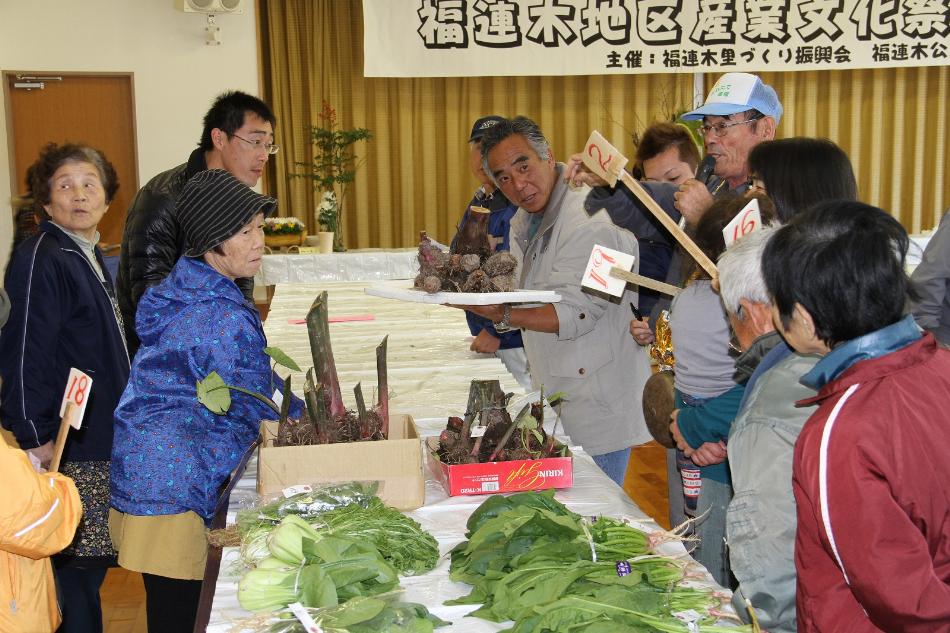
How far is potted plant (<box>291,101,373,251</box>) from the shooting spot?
20.3 feet

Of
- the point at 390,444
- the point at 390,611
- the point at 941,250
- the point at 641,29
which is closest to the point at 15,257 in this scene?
the point at 390,444

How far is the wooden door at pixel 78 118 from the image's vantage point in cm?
659

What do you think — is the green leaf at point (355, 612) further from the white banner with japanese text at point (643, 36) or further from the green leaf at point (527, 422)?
the white banner with japanese text at point (643, 36)

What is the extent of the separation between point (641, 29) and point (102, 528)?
6.12 metres

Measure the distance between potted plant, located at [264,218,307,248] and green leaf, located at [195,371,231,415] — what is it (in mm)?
4300

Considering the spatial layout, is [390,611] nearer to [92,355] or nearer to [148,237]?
[92,355]

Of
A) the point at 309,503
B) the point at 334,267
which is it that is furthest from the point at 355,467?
the point at 334,267

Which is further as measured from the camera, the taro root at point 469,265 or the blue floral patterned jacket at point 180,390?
the taro root at point 469,265

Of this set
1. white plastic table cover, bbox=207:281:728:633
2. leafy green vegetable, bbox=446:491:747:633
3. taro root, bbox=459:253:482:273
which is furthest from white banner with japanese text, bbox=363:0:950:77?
leafy green vegetable, bbox=446:491:747:633

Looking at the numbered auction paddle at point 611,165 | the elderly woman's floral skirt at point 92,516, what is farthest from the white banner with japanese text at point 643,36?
the numbered auction paddle at point 611,165

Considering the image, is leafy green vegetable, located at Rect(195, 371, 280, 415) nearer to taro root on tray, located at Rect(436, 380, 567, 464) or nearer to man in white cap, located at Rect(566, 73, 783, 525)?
taro root on tray, located at Rect(436, 380, 567, 464)

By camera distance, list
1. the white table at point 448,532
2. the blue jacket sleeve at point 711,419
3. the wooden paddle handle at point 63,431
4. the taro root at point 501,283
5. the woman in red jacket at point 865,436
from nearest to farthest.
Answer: the woman in red jacket at point 865,436 < the white table at point 448,532 < the wooden paddle handle at point 63,431 < the blue jacket sleeve at point 711,419 < the taro root at point 501,283

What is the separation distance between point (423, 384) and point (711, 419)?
118cm

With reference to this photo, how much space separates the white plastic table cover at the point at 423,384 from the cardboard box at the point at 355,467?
0.18ft
